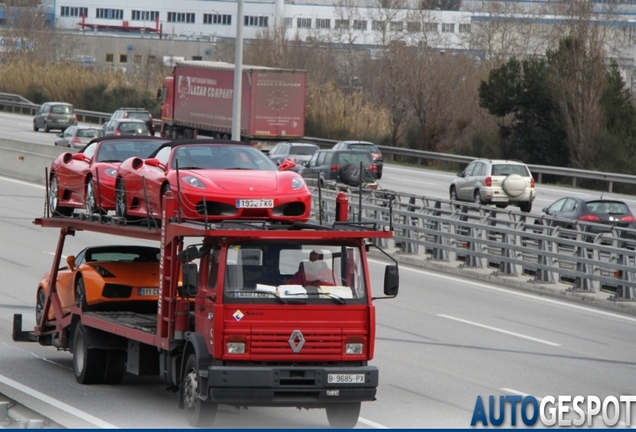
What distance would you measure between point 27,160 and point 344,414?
33318 millimetres

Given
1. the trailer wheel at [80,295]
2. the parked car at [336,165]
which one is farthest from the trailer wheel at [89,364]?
the parked car at [336,165]

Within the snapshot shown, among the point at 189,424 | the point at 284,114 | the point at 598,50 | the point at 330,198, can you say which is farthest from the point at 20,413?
the point at 598,50

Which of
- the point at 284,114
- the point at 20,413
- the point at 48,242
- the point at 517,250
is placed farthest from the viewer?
the point at 284,114

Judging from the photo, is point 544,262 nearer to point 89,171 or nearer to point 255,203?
point 89,171

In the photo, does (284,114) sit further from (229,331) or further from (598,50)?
(229,331)

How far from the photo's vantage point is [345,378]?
1081cm

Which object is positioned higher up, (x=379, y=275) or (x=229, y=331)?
(x=229, y=331)

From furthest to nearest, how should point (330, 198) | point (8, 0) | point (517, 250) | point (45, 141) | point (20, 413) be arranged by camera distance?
point (8, 0), point (45, 141), point (330, 198), point (517, 250), point (20, 413)

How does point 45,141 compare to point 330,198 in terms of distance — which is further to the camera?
point 45,141

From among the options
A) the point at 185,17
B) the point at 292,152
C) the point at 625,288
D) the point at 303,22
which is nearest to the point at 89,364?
the point at 625,288

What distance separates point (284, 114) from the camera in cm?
5203

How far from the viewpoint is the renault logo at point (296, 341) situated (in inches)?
426

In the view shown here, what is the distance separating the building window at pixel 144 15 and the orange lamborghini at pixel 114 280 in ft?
451

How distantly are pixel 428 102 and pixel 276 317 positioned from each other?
52.1 meters
